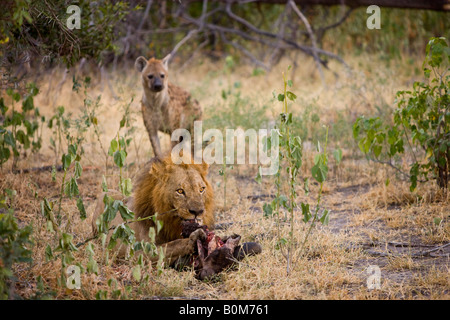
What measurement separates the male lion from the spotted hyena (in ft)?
10.0

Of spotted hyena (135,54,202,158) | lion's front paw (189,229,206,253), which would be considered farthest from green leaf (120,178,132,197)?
spotted hyena (135,54,202,158)

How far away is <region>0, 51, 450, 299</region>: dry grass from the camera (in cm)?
352

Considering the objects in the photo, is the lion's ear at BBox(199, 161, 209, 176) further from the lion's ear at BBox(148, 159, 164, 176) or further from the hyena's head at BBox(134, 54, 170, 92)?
the hyena's head at BBox(134, 54, 170, 92)

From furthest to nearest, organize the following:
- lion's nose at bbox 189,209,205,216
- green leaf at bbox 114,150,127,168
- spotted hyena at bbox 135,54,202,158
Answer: spotted hyena at bbox 135,54,202,158, lion's nose at bbox 189,209,205,216, green leaf at bbox 114,150,127,168

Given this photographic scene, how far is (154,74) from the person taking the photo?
745cm

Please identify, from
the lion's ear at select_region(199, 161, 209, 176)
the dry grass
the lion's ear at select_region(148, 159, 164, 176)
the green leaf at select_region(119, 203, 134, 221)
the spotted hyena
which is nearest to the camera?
the green leaf at select_region(119, 203, 134, 221)

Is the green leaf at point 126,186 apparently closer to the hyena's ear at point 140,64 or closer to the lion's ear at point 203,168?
the lion's ear at point 203,168

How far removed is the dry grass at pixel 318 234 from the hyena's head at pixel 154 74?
0.76 m

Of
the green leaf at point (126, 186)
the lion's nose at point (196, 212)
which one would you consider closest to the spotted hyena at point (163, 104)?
the lion's nose at point (196, 212)

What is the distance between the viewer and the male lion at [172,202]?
153 inches

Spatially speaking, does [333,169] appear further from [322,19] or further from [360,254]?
[322,19]

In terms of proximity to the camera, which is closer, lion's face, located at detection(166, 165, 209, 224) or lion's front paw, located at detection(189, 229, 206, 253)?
lion's front paw, located at detection(189, 229, 206, 253)

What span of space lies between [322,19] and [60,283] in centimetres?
1025
